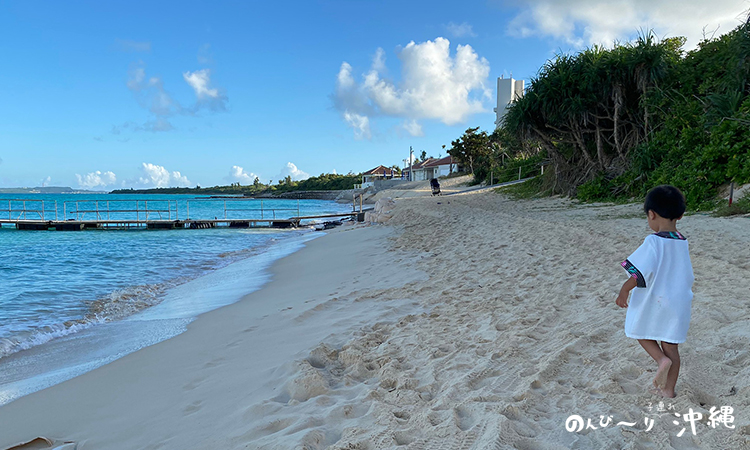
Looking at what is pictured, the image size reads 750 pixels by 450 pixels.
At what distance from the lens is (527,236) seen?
28.3 ft

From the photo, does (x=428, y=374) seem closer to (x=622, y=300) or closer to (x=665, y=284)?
(x=622, y=300)

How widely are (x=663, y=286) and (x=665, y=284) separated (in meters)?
0.01

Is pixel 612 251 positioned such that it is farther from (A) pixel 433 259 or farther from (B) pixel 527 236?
(A) pixel 433 259

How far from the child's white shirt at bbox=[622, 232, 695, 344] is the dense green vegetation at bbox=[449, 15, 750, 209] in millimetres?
9757

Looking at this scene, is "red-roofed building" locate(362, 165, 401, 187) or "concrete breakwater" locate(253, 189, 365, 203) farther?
"red-roofed building" locate(362, 165, 401, 187)

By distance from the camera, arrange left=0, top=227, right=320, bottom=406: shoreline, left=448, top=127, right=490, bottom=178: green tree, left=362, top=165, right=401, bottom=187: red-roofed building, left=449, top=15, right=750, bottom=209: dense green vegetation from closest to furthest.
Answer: left=0, top=227, right=320, bottom=406: shoreline, left=449, top=15, right=750, bottom=209: dense green vegetation, left=448, top=127, right=490, bottom=178: green tree, left=362, top=165, right=401, bottom=187: red-roofed building

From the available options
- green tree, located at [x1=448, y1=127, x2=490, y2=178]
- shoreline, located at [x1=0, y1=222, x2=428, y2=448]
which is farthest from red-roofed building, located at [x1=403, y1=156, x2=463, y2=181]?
shoreline, located at [x1=0, y1=222, x2=428, y2=448]

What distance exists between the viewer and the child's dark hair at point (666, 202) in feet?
7.32

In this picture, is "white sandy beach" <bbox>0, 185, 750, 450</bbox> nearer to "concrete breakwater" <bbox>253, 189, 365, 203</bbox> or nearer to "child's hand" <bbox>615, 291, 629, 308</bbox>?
"child's hand" <bbox>615, 291, 629, 308</bbox>

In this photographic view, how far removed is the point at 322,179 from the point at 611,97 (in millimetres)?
99219

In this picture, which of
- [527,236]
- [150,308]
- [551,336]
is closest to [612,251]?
[527,236]

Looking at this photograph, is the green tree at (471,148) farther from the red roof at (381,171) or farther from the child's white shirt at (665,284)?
the child's white shirt at (665,284)

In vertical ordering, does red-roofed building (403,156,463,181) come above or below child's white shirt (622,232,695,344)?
above

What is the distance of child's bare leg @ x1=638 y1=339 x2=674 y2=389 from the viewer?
2.26 m
